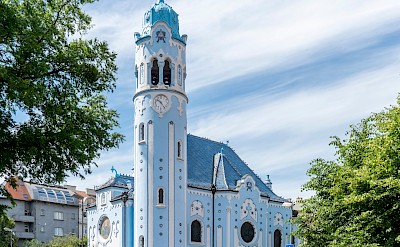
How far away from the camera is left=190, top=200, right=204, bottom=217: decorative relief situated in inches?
1919

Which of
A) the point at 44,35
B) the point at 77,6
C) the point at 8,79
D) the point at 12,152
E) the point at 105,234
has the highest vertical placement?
the point at 77,6

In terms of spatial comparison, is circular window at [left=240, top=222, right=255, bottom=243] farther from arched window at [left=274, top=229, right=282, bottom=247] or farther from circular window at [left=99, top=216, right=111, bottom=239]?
circular window at [left=99, top=216, right=111, bottom=239]

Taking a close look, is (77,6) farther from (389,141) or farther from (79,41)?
(389,141)

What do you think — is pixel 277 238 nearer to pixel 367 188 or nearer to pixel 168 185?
pixel 168 185

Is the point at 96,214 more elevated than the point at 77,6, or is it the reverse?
the point at 77,6

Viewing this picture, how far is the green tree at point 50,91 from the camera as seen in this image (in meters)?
12.9

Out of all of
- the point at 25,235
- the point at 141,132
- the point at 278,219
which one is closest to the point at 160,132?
the point at 141,132

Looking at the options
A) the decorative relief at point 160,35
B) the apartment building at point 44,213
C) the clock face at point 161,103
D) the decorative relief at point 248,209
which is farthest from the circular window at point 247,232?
the apartment building at point 44,213

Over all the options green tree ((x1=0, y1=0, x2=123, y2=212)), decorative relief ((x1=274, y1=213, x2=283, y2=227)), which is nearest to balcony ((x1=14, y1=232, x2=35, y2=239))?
decorative relief ((x1=274, y1=213, x2=283, y2=227))

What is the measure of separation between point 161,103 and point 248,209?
12.9 m

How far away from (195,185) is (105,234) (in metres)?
9.07

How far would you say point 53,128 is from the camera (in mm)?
13984

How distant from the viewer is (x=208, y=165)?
53.7m

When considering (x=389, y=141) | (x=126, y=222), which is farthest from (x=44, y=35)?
(x=126, y=222)
